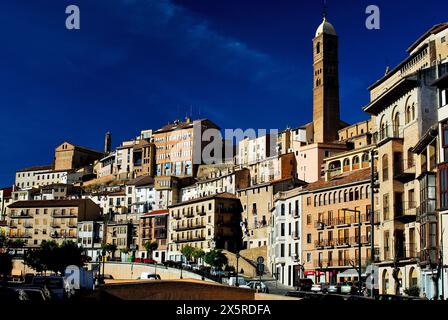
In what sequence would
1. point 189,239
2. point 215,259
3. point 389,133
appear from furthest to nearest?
point 189,239 → point 215,259 → point 389,133

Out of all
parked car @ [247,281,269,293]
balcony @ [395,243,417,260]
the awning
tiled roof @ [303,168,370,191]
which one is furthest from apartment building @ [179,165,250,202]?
balcony @ [395,243,417,260]

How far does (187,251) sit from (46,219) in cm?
5864

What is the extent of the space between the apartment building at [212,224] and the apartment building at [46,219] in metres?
40.2

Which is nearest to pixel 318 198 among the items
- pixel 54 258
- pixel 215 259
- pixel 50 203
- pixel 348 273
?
pixel 348 273

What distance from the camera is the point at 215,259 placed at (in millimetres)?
115250

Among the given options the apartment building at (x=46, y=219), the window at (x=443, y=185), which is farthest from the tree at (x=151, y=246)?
the window at (x=443, y=185)

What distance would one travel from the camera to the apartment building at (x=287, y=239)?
99.6 m

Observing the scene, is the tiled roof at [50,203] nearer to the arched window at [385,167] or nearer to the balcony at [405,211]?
the arched window at [385,167]

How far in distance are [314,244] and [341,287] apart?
87.1 ft

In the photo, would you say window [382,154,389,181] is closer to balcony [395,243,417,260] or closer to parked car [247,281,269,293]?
balcony [395,243,417,260]

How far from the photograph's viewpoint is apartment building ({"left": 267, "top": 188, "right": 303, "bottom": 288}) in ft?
327

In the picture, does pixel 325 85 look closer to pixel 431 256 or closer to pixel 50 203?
pixel 50 203
